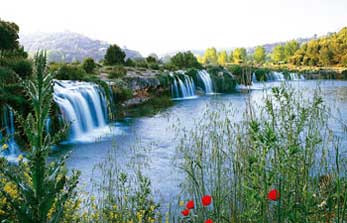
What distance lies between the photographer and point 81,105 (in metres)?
10.4

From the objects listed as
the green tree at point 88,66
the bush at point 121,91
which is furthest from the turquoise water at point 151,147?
the green tree at point 88,66

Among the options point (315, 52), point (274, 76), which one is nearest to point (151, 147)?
point (274, 76)

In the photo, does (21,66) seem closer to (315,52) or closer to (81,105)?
(81,105)

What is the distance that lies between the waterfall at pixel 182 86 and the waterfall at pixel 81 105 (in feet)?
A: 21.9

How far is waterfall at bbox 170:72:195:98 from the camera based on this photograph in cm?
1830

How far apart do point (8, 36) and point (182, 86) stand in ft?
28.9

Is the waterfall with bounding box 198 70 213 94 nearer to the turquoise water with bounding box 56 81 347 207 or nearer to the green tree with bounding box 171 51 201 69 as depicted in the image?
the green tree with bounding box 171 51 201 69

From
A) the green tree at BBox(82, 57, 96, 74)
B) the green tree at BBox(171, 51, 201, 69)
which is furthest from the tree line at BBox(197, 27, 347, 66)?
the green tree at BBox(82, 57, 96, 74)

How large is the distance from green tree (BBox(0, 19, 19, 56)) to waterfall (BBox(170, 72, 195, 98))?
7.72 meters

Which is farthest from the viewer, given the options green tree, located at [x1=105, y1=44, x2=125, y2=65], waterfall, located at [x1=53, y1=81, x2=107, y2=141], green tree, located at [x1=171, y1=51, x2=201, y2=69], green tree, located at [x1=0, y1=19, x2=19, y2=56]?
green tree, located at [x1=171, y1=51, x2=201, y2=69]

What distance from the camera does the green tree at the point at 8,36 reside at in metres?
13.5

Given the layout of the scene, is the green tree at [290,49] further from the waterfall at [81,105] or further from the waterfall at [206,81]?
the waterfall at [81,105]

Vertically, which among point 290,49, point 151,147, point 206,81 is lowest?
point 151,147

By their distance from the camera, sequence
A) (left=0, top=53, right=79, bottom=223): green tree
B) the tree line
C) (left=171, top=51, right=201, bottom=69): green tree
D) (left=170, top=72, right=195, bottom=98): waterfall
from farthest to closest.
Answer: the tree line
(left=171, top=51, right=201, bottom=69): green tree
(left=170, top=72, right=195, bottom=98): waterfall
(left=0, top=53, right=79, bottom=223): green tree
